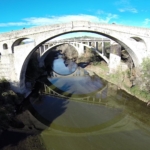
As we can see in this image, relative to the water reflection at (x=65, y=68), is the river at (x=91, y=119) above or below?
below

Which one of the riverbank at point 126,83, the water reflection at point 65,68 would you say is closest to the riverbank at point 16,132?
the riverbank at point 126,83

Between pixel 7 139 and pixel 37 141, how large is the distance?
200 cm

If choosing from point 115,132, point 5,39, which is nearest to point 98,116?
point 115,132

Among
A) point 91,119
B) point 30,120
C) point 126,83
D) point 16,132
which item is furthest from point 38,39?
point 126,83

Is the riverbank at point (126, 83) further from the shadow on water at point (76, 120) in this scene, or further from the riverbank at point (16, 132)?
the riverbank at point (16, 132)

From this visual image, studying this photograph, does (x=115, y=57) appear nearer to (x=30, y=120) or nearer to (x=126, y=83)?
(x=126, y=83)

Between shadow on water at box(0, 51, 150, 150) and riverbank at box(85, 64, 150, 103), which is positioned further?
riverbank at box(85, 64, 150, 103)

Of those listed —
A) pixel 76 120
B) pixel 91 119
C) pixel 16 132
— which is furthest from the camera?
pixel 91 119

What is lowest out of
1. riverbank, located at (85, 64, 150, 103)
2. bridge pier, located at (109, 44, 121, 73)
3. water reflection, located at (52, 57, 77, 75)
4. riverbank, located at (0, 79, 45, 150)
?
riverbank, located at (0, 79, 45, 150)

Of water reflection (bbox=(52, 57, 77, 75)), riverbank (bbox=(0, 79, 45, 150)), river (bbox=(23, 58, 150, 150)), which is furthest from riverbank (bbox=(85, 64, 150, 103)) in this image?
riverbank (bbox=(0, 79, 45, 150))

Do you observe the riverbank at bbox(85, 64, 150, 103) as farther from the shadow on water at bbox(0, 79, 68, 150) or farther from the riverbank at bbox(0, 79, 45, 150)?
the riverbank at bbox(0, 79, 45, 150)

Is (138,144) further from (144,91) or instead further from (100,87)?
(100,87)

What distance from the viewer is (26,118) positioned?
13.6 metres

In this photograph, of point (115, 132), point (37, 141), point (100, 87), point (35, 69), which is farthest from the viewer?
point (35, 69)
